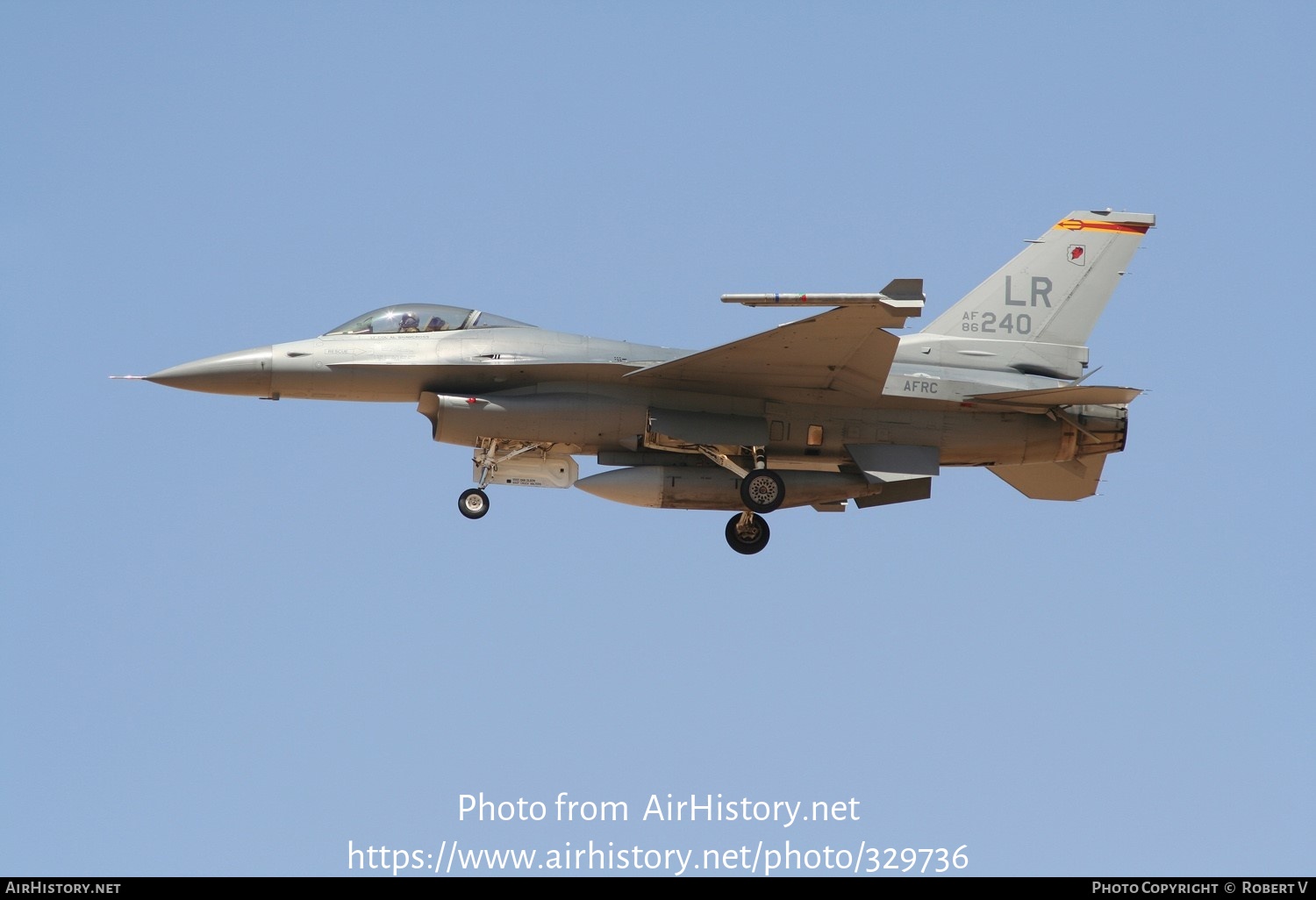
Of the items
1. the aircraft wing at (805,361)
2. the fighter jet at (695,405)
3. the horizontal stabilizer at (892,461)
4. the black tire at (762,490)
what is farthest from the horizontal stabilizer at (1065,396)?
the black tire at (762,490)

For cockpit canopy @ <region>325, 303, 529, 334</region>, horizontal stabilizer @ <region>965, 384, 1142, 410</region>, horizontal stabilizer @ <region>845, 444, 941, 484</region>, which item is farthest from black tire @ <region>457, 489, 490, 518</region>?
horizontal stabilizer @ <region>965, 384, 1142, 410</region>

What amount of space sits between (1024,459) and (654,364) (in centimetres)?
488

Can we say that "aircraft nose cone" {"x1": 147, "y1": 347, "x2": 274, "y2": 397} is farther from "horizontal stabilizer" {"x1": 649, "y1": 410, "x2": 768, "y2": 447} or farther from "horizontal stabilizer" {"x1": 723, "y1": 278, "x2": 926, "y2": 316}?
"horizontal stabilizer" {"x1": 723, "y1": 278, "x2": 926, "y2": 316}

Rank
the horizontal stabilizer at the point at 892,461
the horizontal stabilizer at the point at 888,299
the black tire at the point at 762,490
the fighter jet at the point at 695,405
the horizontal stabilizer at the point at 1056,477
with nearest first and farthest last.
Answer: the horizontal stabilizer at the point at 888,299
the fighter jet at the point at 695,405
the black tire at the point at 762,490
the horizontal stabilizer at the point at 892,461
the horizontal stabilizer at the point at 1056,477

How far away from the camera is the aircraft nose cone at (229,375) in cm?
2134

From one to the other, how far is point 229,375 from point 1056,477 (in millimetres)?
10546

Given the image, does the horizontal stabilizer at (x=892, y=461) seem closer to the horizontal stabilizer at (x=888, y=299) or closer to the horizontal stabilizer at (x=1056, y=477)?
the horizontal stabilizer at (x=1056, y=477)

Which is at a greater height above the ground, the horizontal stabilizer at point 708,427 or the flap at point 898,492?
the horizontal stabilizer at point 708,427

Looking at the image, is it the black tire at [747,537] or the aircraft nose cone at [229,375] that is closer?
the aircraft nose cone at [229,375]

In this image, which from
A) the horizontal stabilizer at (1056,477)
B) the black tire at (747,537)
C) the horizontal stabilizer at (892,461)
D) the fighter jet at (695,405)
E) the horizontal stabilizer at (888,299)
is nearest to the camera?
the horizontal stabilizer at (888,299)

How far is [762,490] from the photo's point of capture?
2144cm

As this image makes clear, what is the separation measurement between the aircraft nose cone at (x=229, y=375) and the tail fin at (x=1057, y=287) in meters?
8.33

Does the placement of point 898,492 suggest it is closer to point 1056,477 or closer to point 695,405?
point 1056,477
